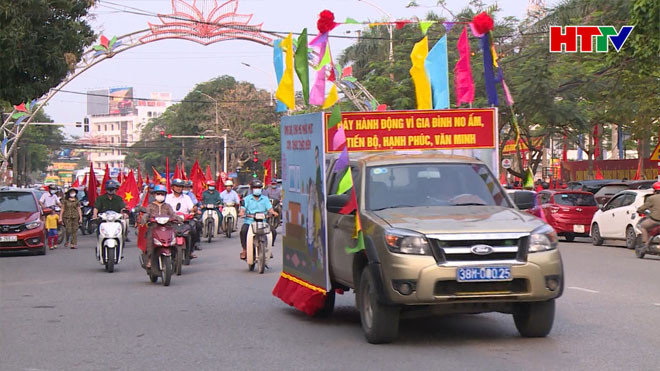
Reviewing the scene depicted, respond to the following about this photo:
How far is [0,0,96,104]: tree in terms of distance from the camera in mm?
22453

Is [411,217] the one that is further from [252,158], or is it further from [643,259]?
[252,158]

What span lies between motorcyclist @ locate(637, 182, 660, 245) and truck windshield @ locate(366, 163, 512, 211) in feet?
36.5

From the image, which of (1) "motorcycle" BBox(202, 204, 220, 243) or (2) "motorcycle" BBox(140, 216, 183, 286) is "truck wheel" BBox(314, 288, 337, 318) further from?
(1) "motorcycle" BBox(202, 204, 220, 243)

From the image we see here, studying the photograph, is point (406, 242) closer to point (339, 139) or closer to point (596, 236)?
point (339, 139)

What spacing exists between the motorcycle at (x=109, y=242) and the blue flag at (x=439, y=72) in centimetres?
851

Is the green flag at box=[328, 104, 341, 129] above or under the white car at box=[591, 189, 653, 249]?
above

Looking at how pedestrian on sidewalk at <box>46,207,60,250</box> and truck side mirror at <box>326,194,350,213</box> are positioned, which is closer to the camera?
truck side mirror at <box>326,194,350,213</box>

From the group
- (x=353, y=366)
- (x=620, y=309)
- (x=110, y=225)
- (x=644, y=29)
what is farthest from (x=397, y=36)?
(x=353, y=366)

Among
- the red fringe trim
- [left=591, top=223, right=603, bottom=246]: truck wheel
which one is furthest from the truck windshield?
[left=591, top=223, right=603, bottom=246]: truck wheel

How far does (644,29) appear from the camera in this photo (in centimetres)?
2202

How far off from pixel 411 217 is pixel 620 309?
383 cm

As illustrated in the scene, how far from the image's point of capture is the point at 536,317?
949 centimetres

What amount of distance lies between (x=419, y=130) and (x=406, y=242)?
87.6 inches

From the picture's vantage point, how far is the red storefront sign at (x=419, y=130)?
35.6 ft
